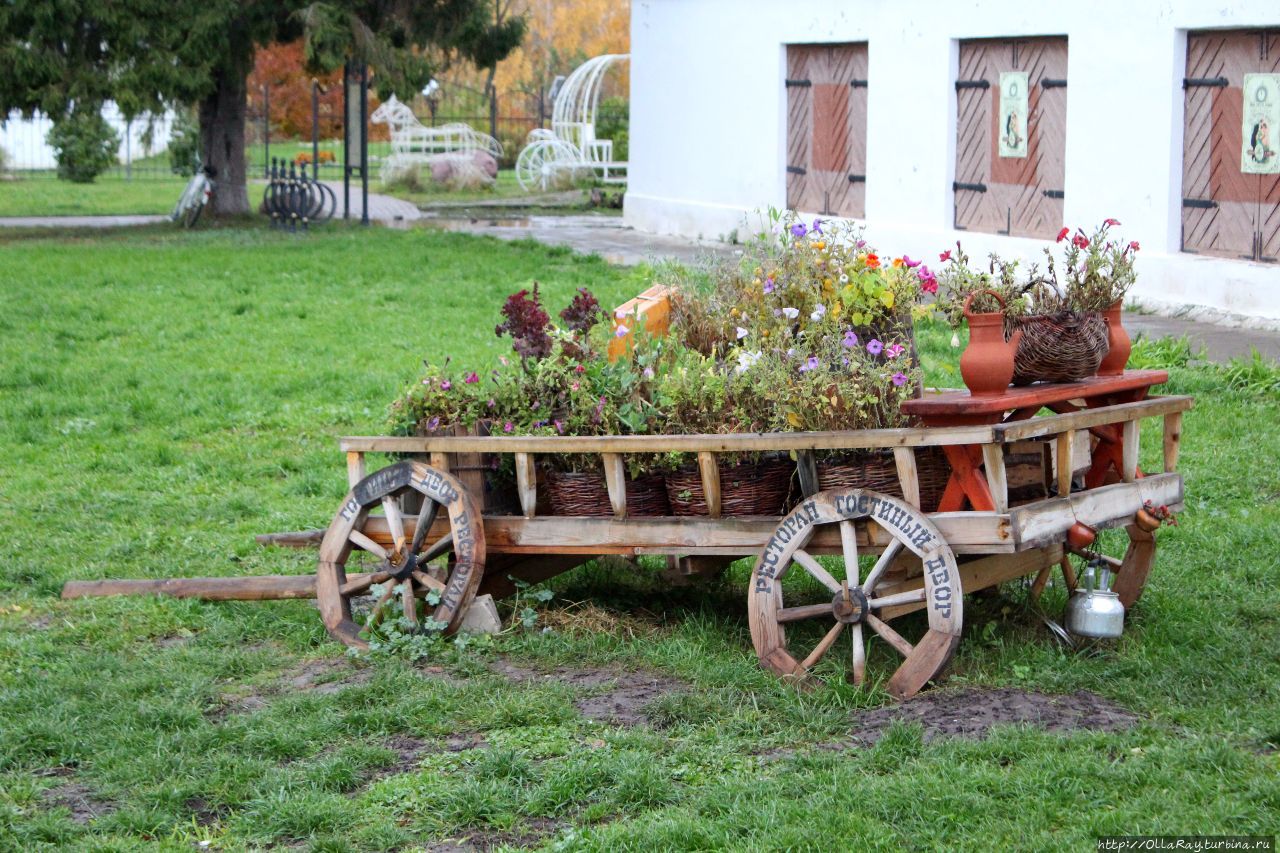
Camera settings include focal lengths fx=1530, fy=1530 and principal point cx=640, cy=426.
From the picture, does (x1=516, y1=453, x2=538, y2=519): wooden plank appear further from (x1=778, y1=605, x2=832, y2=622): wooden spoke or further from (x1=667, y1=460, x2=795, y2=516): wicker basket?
(x1=778, y1=605, x2=832, y2=622): wooden spoke

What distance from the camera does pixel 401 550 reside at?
5.48 m

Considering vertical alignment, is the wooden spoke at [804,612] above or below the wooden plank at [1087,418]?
below

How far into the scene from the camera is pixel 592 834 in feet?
12.7

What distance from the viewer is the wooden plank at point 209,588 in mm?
5820

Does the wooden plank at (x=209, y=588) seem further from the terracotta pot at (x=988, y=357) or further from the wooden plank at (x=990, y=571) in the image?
the terracotta pot at (x=988, y=357)

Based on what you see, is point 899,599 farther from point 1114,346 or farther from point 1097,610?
point 1114,346

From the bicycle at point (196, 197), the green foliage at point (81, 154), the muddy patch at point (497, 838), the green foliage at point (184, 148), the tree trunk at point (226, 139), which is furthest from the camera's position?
the green foliage at point (184, 148)

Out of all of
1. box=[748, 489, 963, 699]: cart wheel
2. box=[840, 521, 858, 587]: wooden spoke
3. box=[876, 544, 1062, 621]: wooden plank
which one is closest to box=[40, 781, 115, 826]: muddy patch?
box=[748, 489, 963, 699]: cart wheel

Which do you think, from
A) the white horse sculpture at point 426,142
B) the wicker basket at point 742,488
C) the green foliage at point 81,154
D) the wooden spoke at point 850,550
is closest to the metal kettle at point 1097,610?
the wooden spoke at point 850,550

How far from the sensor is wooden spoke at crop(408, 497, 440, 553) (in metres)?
5.41

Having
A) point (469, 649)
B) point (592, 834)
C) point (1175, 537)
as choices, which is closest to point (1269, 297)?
point (1175, 537)

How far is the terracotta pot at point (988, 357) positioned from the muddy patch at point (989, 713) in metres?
0.95

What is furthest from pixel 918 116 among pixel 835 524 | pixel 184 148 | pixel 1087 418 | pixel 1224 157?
pixel 184 148

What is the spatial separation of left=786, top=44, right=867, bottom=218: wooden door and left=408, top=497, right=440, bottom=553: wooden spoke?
38.2ft
